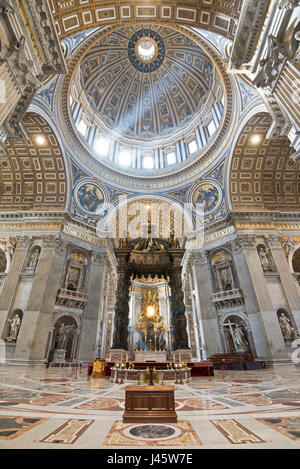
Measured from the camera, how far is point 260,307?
13016 mm

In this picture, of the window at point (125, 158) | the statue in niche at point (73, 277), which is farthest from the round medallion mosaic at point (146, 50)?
the statue in niche at point (73, 277)

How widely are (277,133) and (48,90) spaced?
558 inches

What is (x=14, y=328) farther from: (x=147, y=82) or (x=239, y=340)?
(x=147, y=82)

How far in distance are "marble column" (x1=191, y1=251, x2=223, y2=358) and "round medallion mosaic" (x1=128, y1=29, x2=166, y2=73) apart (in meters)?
22.0

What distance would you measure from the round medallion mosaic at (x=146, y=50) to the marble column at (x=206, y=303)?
2198cm

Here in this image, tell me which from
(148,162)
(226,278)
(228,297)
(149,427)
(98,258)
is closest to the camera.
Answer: (149,427)

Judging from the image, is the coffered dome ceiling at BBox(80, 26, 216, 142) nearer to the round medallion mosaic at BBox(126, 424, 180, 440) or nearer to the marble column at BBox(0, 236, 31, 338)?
the marble column at BBox(0, 236, 31, 338)

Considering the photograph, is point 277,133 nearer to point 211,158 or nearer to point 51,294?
point 211,158

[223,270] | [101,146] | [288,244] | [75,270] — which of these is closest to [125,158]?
[101,146]

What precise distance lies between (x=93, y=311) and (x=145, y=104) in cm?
2350

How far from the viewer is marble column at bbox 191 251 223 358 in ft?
47.3

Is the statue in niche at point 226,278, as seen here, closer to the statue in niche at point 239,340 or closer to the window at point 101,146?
the statue in niche at point 239,340
